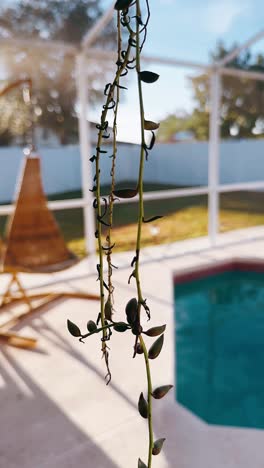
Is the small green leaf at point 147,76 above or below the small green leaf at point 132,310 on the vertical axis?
above

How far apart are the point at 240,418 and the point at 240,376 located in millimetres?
462

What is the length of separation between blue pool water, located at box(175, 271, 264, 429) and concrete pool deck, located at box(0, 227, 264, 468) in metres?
0.40

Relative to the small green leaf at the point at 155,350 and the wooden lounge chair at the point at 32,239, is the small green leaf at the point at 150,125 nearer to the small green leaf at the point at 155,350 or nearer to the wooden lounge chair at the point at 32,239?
the small green leaf at the point at 155,350

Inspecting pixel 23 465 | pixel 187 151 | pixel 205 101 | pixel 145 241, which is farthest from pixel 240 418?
pixel 205 101

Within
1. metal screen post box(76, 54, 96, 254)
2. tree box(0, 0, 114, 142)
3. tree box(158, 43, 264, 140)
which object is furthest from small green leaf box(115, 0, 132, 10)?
Result: tree box(158, 43, 264, 140)

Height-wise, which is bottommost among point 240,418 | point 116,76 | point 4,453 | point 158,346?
point 240,418

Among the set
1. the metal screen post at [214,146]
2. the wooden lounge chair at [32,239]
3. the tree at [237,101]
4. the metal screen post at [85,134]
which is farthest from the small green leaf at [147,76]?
the tree at [237,101]

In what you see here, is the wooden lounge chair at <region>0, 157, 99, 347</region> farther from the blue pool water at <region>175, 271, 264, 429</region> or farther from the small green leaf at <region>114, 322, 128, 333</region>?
the small green leaf at <region>114, 322, 128, 333</region>

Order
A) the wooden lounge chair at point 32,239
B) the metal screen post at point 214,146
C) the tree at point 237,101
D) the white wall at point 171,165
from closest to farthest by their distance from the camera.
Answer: the wooden lounge chair at point 32,239 → the metal screen post at point 214,146 → the white wall at point 171,165 → the tree at point 237,101

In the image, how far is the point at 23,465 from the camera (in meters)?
1.59

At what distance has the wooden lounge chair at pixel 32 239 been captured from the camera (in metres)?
3.11

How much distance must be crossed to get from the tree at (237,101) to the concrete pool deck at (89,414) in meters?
12.6

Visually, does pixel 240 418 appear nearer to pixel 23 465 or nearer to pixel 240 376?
pixel 240 376

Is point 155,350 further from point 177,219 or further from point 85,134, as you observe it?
point 177,219
